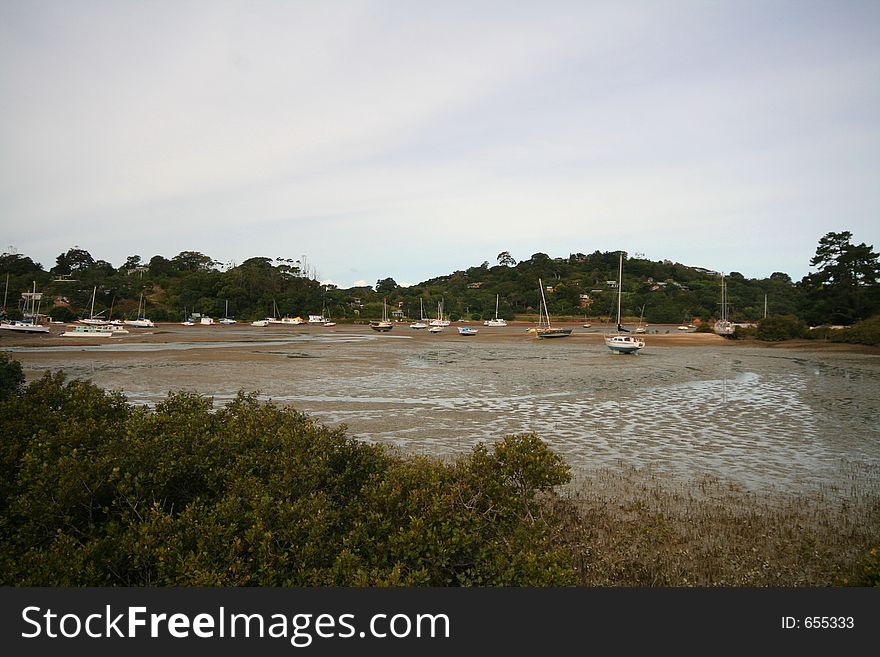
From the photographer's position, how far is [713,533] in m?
8.32

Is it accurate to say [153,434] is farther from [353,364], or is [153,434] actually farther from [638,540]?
[353,364]

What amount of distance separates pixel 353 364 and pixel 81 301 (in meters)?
106

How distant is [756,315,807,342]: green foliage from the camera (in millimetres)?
62469

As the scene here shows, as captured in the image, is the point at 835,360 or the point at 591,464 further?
the point at 835,360

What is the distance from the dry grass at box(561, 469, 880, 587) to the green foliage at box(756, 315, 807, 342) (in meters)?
59.5

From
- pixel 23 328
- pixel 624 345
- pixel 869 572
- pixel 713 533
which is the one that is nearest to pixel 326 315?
pixel 23 328

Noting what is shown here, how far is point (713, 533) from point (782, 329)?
64.0 meters

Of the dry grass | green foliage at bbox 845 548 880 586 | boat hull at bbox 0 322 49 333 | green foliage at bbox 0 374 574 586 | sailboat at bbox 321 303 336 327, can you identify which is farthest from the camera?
sailboat at bbox 321 303 336 327

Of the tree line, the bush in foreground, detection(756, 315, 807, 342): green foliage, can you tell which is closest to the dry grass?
the bush in foreground

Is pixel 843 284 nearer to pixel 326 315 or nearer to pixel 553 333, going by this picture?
pixel 553 333

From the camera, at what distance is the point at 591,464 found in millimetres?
12641

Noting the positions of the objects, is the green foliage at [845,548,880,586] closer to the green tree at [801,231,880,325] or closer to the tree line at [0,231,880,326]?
the green tree at [801,231,880,325]

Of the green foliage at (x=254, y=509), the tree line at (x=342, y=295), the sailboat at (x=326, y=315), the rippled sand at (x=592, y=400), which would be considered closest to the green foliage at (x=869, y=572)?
the green foliage at (x=254, y=509)

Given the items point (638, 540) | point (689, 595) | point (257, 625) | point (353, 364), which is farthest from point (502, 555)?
point (353, 364)
